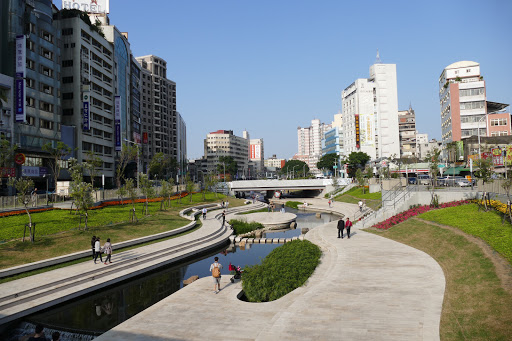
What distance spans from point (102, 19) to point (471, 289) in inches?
4215

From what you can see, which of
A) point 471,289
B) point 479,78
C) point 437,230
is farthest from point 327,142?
point 471,289

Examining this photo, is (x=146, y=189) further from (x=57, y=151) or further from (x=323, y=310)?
(x=323, y=310)

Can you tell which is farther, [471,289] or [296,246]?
[296,246]

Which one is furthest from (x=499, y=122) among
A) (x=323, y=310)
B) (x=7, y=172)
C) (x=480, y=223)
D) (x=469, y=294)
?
(x=7, y=172)

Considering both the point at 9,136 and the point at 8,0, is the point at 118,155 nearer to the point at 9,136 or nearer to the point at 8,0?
the point at 9,136

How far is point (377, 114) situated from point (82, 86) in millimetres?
95474

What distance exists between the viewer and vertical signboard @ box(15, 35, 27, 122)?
55094mm

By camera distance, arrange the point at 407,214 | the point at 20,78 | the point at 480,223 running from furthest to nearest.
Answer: the point at 20,78
the point at 407,214
the point at 480,223

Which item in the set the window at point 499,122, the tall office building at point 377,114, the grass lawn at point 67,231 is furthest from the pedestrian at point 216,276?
the tall office building at point 377,114

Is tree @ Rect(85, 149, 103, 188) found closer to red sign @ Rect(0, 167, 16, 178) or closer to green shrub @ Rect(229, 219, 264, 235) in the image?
red sign @ Rect(0, 167, 16, 178)

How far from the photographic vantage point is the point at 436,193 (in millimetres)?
36562

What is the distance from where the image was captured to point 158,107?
147250 millimetres

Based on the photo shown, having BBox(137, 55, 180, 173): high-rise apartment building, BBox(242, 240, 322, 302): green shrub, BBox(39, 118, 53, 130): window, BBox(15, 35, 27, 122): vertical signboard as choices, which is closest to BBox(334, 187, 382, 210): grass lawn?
BBox(242, 240, 322, 302): green shrub

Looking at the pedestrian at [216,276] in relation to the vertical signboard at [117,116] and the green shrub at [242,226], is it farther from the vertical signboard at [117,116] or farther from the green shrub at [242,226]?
the vertical signboard at [117,116]
